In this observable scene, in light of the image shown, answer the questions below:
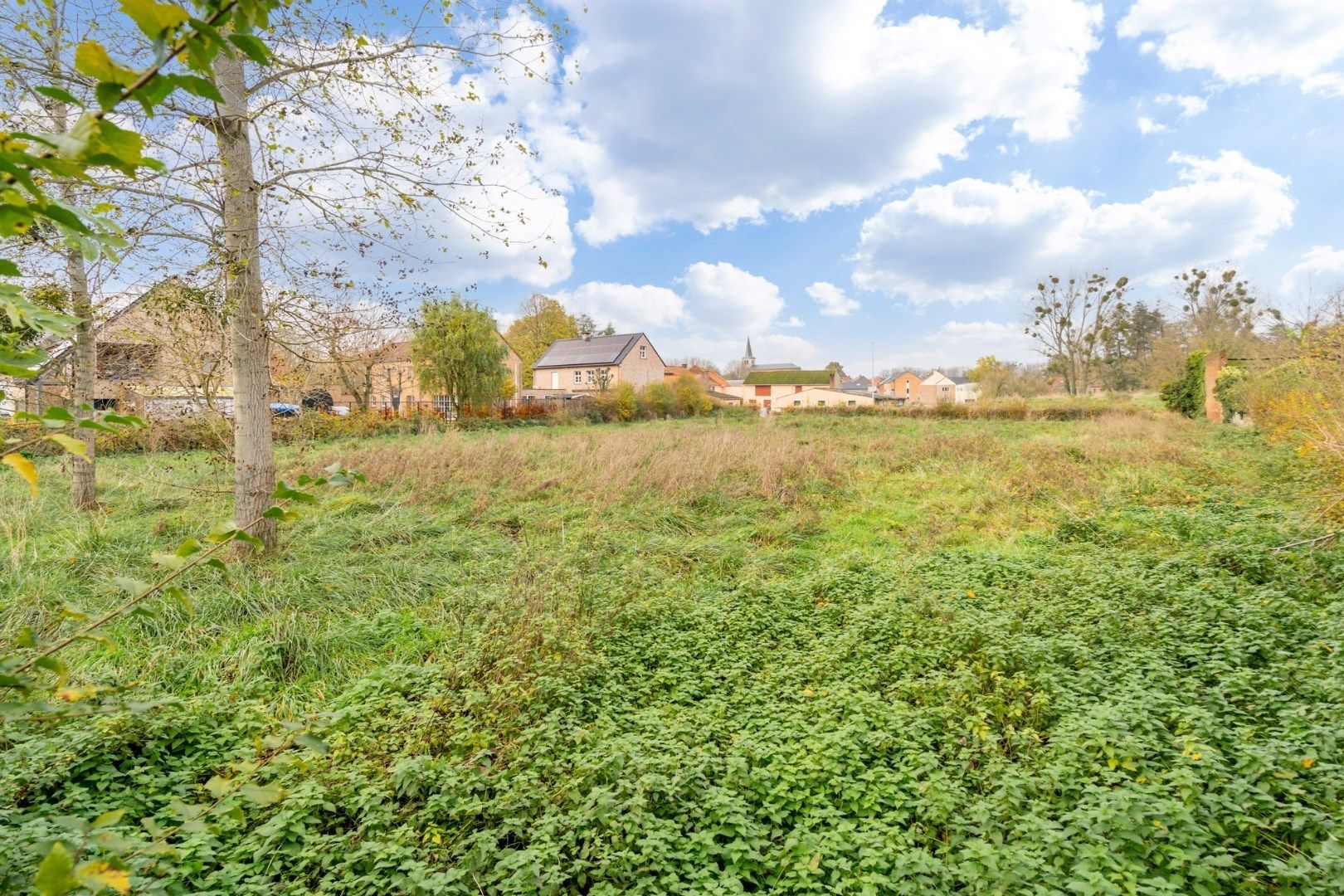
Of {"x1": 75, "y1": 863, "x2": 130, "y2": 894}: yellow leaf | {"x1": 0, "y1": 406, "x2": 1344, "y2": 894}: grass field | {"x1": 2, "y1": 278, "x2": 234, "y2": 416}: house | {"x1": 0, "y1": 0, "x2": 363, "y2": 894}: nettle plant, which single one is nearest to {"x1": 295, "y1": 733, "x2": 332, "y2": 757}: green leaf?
{"x1": 0, "y1": 0, "x2": 363, "y2": 894}: nettle plant

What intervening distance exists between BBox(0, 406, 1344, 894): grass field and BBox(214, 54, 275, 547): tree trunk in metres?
1.01

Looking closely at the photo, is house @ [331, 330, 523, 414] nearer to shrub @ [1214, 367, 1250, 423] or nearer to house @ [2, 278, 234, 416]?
house @ [2, 278, 234, 416]

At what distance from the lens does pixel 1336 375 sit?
9.75m

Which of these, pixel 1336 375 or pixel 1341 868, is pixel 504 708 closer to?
pixel 1341 868

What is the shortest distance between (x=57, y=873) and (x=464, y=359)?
26886 mm

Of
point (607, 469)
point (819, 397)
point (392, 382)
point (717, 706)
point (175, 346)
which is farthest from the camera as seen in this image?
point (819, 397)

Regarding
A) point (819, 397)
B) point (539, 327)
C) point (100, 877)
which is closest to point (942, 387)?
point (819, 397)

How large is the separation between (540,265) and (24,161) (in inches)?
222

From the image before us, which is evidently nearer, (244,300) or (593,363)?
(244,300)

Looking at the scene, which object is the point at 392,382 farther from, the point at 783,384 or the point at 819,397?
the point at 783,384

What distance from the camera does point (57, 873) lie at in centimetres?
88

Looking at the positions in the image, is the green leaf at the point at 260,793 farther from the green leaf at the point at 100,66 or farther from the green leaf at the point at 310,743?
the green leaf at the point at 100,66

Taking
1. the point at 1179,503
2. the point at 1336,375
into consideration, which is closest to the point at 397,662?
the point at 1179,503

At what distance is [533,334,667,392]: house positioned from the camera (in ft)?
154
